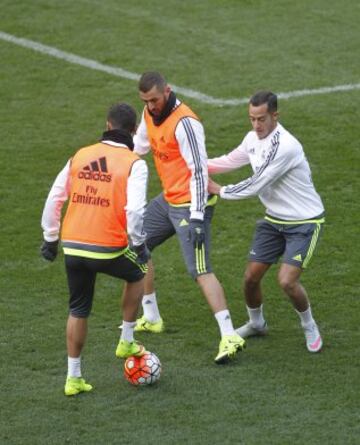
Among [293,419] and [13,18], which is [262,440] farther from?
[13,18]

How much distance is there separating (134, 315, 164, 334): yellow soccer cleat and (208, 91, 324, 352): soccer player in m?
0.85

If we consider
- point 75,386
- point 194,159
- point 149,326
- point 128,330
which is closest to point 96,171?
point 194,159

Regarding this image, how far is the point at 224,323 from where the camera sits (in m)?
9.47

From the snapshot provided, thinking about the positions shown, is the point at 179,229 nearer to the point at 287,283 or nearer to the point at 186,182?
the point at 186,182

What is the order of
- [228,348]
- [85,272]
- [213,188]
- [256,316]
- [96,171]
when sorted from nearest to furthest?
[96,171]
[85,272]
[228,348]
[213,188]
[256,316]

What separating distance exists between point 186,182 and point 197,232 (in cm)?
47

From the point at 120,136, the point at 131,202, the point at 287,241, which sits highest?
the point at 120,136

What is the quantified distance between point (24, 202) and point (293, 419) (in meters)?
5.48

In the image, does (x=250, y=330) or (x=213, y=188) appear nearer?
(x=213, y=188)

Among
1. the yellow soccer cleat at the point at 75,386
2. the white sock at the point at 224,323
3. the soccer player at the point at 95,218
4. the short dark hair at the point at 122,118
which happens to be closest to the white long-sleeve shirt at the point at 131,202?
the soccer player at the point at 95,218

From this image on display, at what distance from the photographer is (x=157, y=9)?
729 inches

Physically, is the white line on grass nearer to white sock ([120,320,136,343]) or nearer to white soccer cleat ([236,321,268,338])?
white soccer cleat ([236,321,268,338])

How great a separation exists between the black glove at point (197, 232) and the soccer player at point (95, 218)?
0.67 m

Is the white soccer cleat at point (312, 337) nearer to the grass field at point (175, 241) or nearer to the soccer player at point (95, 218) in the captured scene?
the grass field at point (175, 241)
